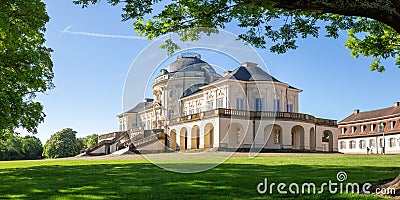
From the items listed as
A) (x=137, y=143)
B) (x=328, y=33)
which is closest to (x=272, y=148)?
(x=137, y=143)

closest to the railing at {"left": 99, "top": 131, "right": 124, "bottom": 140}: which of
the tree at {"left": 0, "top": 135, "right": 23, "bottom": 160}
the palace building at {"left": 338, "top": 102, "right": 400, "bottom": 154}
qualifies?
the tree at {"left": 0, "top": 135, "right": 23, "bottom": 160}

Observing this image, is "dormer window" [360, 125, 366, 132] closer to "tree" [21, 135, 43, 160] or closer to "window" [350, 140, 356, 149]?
"window" [350, 140, 356, 149]

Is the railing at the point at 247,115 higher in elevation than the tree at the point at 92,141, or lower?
higher

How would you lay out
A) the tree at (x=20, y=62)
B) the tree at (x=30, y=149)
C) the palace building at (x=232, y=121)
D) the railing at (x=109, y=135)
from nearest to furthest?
the tree at (x=20, y=62) → the palace building at (x=232, y=121) → the railing at (x=109, y=135) → the tree at (x=30, y=149)

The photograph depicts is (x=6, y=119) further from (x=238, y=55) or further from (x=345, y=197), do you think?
(x=345, y=197)

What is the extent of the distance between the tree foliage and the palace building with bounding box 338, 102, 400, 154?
53915 mm

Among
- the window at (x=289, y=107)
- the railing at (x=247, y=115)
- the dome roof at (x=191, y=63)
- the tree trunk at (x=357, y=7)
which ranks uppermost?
the window at (x=289, y=107)

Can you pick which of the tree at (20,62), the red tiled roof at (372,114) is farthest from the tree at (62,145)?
the tree at (20,62)

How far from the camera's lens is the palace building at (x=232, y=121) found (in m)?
43.7

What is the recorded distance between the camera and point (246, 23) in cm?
1157

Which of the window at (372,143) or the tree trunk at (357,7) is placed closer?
the tree trunk at (357,7)

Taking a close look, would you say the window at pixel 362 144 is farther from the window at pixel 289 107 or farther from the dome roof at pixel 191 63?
the dome roof at pixel 191 63

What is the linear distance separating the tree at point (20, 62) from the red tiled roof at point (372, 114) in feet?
201

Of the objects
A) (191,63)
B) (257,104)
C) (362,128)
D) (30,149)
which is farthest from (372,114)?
(191,63)
